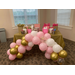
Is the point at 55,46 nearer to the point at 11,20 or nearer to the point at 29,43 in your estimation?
the point at 29,43

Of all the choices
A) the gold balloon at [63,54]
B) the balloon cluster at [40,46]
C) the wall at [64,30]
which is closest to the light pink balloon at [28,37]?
the balloon cluster at [40,46]

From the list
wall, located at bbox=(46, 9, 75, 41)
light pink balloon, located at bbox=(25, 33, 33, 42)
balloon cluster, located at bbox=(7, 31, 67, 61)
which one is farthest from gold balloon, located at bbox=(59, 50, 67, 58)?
wall, located at bbox=(46, 9, 75, 41)

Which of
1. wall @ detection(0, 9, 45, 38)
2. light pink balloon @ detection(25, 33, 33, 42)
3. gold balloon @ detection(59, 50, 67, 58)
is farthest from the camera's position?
wall @ detection(0, 9, 45, 38)

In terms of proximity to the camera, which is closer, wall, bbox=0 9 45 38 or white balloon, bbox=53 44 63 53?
white balloon, bbox=53 44 63 53

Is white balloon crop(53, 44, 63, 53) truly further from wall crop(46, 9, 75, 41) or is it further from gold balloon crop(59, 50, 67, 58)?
wall crop(46, 9, 75, 41)

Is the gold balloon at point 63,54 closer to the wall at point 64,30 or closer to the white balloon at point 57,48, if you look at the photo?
the white balloon at point 57,48

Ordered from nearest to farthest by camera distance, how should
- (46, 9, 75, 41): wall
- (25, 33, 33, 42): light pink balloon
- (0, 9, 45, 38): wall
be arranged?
(25, 33, 33, 42): light pink balloon
(46, 9, 75, 41): wall
(0, 9, 45, 38): wall

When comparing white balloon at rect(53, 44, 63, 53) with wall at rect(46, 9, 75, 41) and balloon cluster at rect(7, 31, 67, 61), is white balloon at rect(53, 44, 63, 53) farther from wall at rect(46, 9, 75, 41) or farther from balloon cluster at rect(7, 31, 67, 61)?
wall at rect(46, 9, 75, 41)

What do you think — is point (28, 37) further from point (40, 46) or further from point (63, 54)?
point (63, 54)

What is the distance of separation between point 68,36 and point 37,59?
2.08 meters

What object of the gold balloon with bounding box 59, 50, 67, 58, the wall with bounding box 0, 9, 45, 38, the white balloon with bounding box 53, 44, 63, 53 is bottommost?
the gold balloon with bounding box 59, 50, 67, 58

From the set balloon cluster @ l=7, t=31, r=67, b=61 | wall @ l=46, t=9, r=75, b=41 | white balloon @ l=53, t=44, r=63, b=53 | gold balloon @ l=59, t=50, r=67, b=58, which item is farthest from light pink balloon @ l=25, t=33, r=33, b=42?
wall @ l=46, t=9, r=75, b=41

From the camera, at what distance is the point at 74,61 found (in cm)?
187

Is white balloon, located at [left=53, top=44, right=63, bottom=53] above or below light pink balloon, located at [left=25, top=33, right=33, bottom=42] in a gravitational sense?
below
